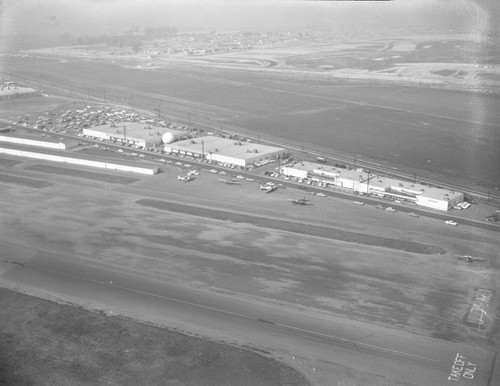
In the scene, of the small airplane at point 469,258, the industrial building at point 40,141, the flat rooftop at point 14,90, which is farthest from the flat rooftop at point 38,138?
the small airplane at point 469,258

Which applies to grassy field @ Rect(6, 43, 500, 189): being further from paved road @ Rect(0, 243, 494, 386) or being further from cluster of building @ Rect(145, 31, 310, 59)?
paved road @ Rect(0, 243, 494, 386)

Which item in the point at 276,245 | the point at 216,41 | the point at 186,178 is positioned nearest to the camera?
the point at 276,245

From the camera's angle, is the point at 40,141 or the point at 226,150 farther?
the point at 40,141

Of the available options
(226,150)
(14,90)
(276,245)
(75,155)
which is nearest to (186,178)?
(226,150)

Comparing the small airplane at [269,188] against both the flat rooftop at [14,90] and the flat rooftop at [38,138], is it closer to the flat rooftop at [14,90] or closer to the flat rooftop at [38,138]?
the flat rooftop at [38,138]

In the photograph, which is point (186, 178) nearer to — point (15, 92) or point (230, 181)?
point (230, 181)

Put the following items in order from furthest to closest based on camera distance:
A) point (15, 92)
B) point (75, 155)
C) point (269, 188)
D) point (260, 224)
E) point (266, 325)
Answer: point (15, 92)
point (75, 155)
point (269, 188)
point (260, 224)
point (266, 325)

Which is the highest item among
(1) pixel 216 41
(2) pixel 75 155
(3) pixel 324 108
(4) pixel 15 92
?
(1) pixel 216 41
